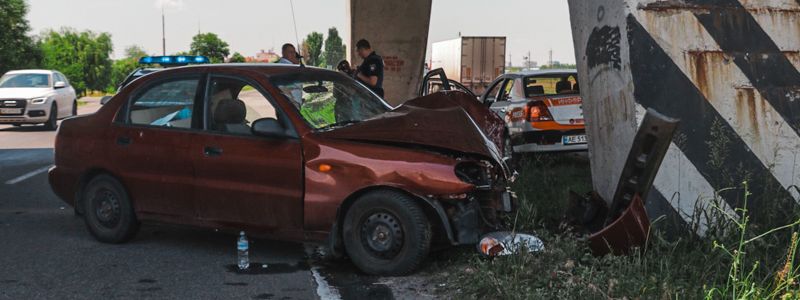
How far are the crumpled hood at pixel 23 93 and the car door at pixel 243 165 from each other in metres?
16.5

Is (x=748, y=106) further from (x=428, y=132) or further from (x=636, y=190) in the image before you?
(x=428, y=132)

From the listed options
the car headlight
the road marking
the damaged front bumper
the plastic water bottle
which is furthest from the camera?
the car headlight

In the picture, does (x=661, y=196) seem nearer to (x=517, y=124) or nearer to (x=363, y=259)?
(x=363, y=259)

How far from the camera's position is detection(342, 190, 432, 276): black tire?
5.62 meters

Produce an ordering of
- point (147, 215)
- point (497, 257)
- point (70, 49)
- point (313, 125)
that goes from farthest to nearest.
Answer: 1. point (70, 49)
2. point (147, 215)
3. point (313, 125)
4. point (497, 257)

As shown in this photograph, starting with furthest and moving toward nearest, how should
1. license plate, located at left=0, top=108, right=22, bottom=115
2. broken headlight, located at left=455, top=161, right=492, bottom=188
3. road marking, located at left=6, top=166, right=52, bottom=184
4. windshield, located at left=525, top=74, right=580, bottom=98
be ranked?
1. license plate, located at left=0, top=108, right=22, bottom=115
2. windshield, located at left=525, top=74, right=580, bottom=98
3. road marking, located at left=6, top=166, right=52, bottom=184
4. broken headlight, located at left=455, top=161, right=492, bottom=188

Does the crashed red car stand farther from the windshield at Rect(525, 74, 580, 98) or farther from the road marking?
the windshield at Rect(525, 74, 580, 98)

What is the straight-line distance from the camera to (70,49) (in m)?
77.2

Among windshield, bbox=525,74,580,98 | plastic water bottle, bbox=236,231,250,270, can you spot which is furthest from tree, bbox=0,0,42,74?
plastic water bottle, bbox=236,231,250,270

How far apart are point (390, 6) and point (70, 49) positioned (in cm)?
6213

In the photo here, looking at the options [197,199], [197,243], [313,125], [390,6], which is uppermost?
[390,6]

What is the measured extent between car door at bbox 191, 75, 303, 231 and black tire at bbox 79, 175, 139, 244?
2.54ft

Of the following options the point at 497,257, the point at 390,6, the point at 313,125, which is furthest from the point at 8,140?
the point at 497,257

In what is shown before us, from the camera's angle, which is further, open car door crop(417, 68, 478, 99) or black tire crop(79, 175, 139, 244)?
open car door crop(417, 68, 478, 99)
